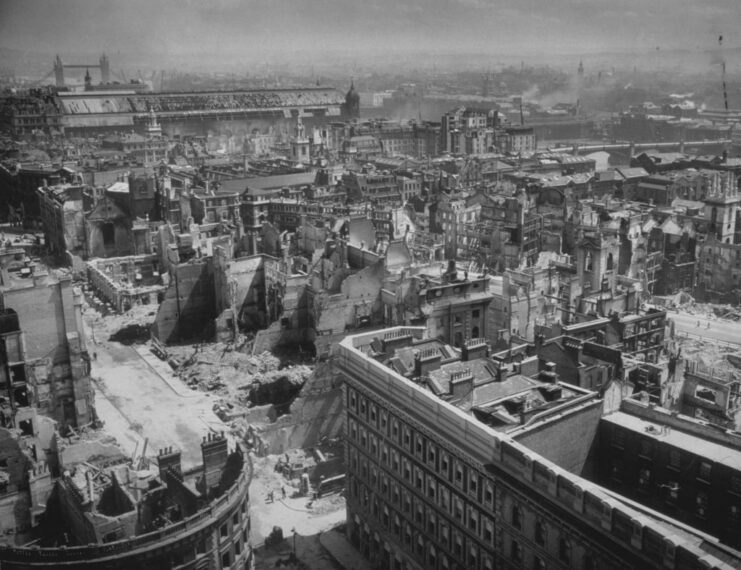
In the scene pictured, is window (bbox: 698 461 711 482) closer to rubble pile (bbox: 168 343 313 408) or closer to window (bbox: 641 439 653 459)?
window (bbox: 641 439 653 459)

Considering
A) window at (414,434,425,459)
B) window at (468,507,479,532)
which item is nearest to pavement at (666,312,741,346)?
window at (414,434,425,459)

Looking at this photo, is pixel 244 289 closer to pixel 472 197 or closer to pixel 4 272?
pixel 4 272

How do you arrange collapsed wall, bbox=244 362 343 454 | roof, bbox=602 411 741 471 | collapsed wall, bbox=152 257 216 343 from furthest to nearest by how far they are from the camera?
1. collapsed wall, bbox=152 257 216 343
2. collapsed wall, bbox=244 362 343 454
3. roof, bbox=602 411 741 471

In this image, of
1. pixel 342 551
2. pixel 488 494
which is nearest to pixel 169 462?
pixel 342 551

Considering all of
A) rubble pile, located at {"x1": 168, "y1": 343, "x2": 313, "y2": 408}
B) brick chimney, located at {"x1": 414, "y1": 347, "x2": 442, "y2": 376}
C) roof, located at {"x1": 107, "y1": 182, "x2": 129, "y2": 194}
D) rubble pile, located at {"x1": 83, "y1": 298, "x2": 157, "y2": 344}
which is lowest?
rubble pile, located at {"x1": 168, "y1": 343, "x2": 313, "y2": 408}

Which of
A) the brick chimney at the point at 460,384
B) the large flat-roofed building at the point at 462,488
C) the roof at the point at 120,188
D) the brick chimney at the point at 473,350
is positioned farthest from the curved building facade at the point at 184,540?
the roof at the point at 120,188

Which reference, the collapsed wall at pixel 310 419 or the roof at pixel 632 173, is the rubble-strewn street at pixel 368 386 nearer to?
the collapsed wall at pixel 310 419

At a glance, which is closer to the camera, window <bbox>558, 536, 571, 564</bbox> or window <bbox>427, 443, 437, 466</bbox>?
window <bbox>558, 536, 571, 564</bbox>

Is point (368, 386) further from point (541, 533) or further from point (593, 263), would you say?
point (593, 263)

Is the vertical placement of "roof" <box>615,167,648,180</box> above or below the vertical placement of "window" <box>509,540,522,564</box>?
above

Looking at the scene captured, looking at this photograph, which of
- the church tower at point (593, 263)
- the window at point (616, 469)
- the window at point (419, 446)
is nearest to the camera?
the window at point (616, 469)
